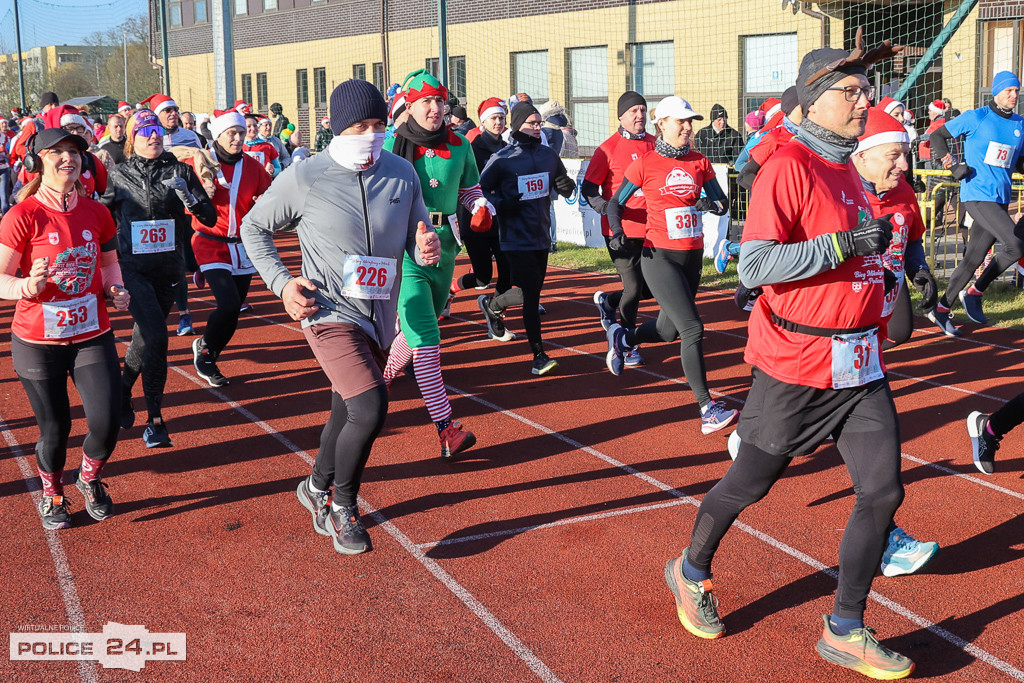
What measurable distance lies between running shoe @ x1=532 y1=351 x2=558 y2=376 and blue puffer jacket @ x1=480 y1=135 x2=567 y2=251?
2.89 feet

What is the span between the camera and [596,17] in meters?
26.0

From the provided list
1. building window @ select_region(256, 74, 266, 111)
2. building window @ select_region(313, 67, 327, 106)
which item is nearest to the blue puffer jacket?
building window @ select_region(313, 67, 327, 106)

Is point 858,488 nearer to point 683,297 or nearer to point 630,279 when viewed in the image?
point 683,297

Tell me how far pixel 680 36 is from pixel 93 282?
828 inches

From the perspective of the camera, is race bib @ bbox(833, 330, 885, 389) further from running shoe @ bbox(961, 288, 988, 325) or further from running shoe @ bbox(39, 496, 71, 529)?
running shoe @ bbox(961, 288, 988, 325)

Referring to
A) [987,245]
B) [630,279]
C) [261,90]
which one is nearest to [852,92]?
[630,279]

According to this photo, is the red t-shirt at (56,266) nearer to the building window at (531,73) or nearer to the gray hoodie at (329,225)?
the gray hoodie at (329,225)

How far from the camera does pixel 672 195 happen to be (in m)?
7.31

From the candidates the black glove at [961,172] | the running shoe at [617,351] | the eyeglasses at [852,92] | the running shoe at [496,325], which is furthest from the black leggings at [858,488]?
the black glove at [961,172]

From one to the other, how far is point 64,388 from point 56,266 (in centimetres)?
61

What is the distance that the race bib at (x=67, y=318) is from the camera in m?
5.07

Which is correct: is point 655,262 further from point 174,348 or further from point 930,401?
point 174,348

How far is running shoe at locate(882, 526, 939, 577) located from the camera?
4547 millimetres

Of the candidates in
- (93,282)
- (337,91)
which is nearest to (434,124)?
(337,91)
